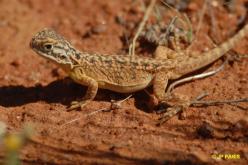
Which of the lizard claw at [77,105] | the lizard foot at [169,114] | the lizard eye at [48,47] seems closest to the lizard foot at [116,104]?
the lizard claw at [77,105]

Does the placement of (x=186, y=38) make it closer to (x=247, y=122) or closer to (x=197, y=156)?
(x=247, y=122)

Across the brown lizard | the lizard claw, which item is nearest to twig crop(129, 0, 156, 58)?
the brown lizard

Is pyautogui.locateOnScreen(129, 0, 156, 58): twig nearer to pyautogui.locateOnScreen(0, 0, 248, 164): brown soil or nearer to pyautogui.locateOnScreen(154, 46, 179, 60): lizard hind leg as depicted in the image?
pyautogui.locateOnScreen(0, 0, 248, 164): brown soil

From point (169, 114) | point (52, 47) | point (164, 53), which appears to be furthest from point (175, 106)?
point (52, 47)

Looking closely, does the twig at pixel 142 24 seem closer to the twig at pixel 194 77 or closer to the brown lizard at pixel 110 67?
the brown lizard at pixel 110 67

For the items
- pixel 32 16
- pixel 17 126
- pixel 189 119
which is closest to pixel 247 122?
pixel 189 119
